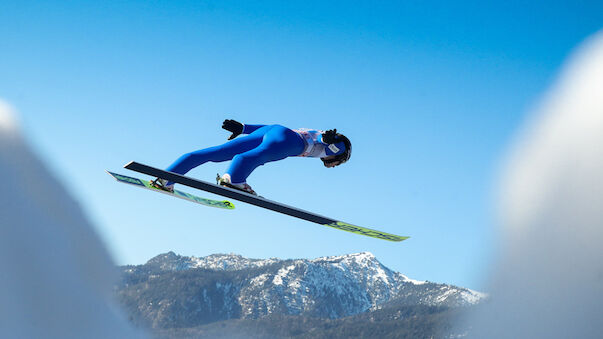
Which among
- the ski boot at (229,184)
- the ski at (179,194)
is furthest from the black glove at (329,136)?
the ski at (179,194)

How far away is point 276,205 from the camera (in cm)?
1284

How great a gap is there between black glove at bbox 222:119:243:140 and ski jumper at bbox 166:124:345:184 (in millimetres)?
123

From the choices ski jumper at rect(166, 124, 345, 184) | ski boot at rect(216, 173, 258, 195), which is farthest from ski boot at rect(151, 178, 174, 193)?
ski boot at rect(216, 173, 258, 195)

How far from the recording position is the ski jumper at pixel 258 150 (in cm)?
1220

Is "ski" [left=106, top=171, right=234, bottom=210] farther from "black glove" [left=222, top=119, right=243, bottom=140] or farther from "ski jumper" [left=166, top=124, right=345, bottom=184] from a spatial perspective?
"black glove" [left=222, top=119, right=243, bottom=140]

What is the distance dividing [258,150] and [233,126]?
1.26m

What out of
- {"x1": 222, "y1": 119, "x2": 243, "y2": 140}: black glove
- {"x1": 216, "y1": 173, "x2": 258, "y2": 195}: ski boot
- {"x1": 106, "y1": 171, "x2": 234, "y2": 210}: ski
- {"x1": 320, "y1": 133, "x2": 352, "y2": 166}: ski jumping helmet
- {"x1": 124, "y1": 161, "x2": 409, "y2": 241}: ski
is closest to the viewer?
{"x1": 124, "y1": 161, "x2": 409, "y2": 241}: ski

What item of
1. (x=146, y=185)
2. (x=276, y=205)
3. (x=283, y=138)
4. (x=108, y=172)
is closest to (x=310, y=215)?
(x=276, y=205)

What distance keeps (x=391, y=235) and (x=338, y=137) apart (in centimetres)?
470

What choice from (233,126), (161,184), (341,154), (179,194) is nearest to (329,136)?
(341,154)

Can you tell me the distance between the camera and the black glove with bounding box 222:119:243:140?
13.4 metres

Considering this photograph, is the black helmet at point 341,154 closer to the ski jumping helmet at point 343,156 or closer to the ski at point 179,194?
the ski jumping helmet at point 343,156

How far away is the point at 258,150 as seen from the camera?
12469 millimetres

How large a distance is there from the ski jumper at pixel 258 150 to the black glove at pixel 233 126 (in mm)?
123
